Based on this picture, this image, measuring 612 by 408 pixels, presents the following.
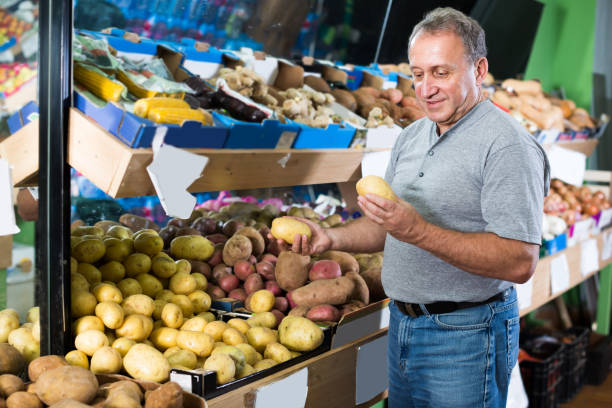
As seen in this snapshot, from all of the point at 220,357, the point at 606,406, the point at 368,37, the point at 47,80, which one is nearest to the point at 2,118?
the point at 47,80

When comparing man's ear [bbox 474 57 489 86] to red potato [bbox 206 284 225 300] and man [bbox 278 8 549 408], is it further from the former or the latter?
red potato [bbox 206 284 225 300]

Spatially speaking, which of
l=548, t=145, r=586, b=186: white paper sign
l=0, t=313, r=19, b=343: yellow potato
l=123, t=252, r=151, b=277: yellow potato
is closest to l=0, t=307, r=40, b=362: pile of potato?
l=0, t=313, r=19, b=343: yellow potato

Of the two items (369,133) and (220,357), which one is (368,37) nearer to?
(369,133)

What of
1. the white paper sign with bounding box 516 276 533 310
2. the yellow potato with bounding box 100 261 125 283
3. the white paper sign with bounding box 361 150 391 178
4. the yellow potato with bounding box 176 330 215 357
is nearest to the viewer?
the yellow potato with bounding box 176 330 215 357

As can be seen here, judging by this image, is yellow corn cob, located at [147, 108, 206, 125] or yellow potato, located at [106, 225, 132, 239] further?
yellow potato, located at [106, 225, 132, 239]

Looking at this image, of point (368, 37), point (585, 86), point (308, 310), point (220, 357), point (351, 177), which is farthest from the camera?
point (585, 86)

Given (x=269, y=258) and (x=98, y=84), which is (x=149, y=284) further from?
(x=98, y=84)

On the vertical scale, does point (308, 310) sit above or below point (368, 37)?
below

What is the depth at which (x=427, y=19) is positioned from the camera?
185 centimetres

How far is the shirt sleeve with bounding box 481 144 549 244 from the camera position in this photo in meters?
1.67

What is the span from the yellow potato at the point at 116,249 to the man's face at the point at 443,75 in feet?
3.86

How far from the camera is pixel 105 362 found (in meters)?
1.70

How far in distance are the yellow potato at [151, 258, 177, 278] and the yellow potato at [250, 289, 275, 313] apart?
1.07ft

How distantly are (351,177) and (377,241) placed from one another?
0.50 metres
